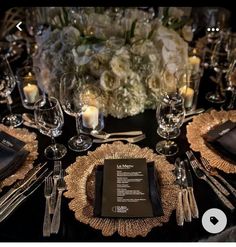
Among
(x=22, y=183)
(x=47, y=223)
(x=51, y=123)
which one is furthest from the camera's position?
(x=51, y=123)

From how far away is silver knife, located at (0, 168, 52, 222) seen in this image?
0.89 metres

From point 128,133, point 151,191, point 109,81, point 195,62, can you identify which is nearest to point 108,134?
point 128,133

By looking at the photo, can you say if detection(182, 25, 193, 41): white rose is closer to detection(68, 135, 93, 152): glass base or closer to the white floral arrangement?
the white floral arrangement

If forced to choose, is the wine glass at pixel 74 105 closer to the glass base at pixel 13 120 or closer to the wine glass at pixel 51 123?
the wine glass at pixel 51 123

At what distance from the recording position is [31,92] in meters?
1.28

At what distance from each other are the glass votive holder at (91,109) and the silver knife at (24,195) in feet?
0.77

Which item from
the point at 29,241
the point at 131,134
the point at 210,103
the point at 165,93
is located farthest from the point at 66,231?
the point at 210,103

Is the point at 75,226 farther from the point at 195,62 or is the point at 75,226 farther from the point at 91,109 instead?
the point at 195,62

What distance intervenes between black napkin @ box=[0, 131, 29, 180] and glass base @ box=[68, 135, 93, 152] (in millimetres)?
147

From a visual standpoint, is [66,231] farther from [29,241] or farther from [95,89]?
[95,89]

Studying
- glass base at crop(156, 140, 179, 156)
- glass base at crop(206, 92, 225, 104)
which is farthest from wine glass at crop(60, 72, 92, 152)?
glass base at crop(206, 92, 225, 104)

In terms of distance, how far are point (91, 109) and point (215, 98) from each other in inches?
19.3

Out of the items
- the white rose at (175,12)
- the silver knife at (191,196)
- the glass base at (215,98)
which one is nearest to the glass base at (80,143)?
the silver knife at (191,196)

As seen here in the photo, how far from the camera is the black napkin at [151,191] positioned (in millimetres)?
879
